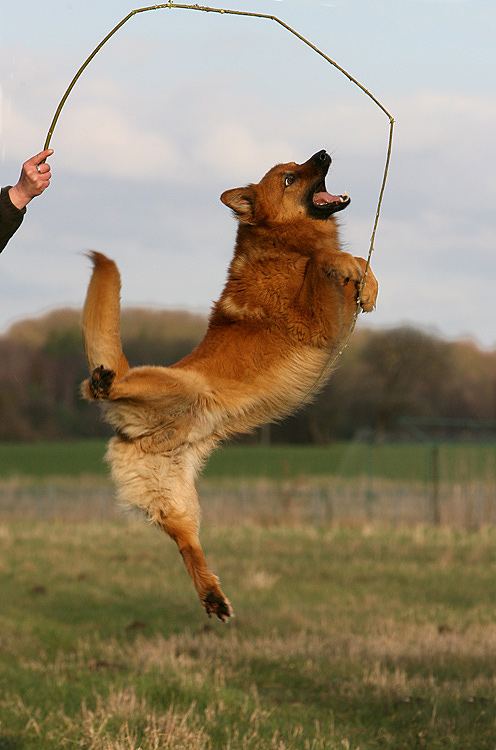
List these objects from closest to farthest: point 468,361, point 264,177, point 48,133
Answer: point 48,133 → point 264,177 → point 468,361

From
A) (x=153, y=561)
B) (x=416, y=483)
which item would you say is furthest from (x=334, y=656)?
(x=416, y=483)

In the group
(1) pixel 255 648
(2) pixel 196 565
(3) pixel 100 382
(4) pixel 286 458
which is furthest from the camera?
(4) pixel 286 458

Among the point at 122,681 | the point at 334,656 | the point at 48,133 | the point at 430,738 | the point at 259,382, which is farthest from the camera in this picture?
the point at 334,656

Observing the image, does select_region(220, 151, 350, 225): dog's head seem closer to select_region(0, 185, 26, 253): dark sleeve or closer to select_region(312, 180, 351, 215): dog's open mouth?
select_region(312, 180, 351, 215): dog's open mouth

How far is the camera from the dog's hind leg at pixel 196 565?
4.16 metres

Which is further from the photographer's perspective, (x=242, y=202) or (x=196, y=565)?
(x=242, y=202)

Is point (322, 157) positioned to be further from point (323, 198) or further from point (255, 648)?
point (255, 648)

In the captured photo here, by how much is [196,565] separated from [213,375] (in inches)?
36.4

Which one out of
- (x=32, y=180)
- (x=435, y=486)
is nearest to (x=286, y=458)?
(x=435, y=486)

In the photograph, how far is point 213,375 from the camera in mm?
4418

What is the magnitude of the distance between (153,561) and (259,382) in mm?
12880

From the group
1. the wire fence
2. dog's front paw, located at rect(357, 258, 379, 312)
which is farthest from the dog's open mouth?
the wire fence

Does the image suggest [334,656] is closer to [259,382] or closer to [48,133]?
[259,382]

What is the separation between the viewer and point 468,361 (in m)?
47.3
